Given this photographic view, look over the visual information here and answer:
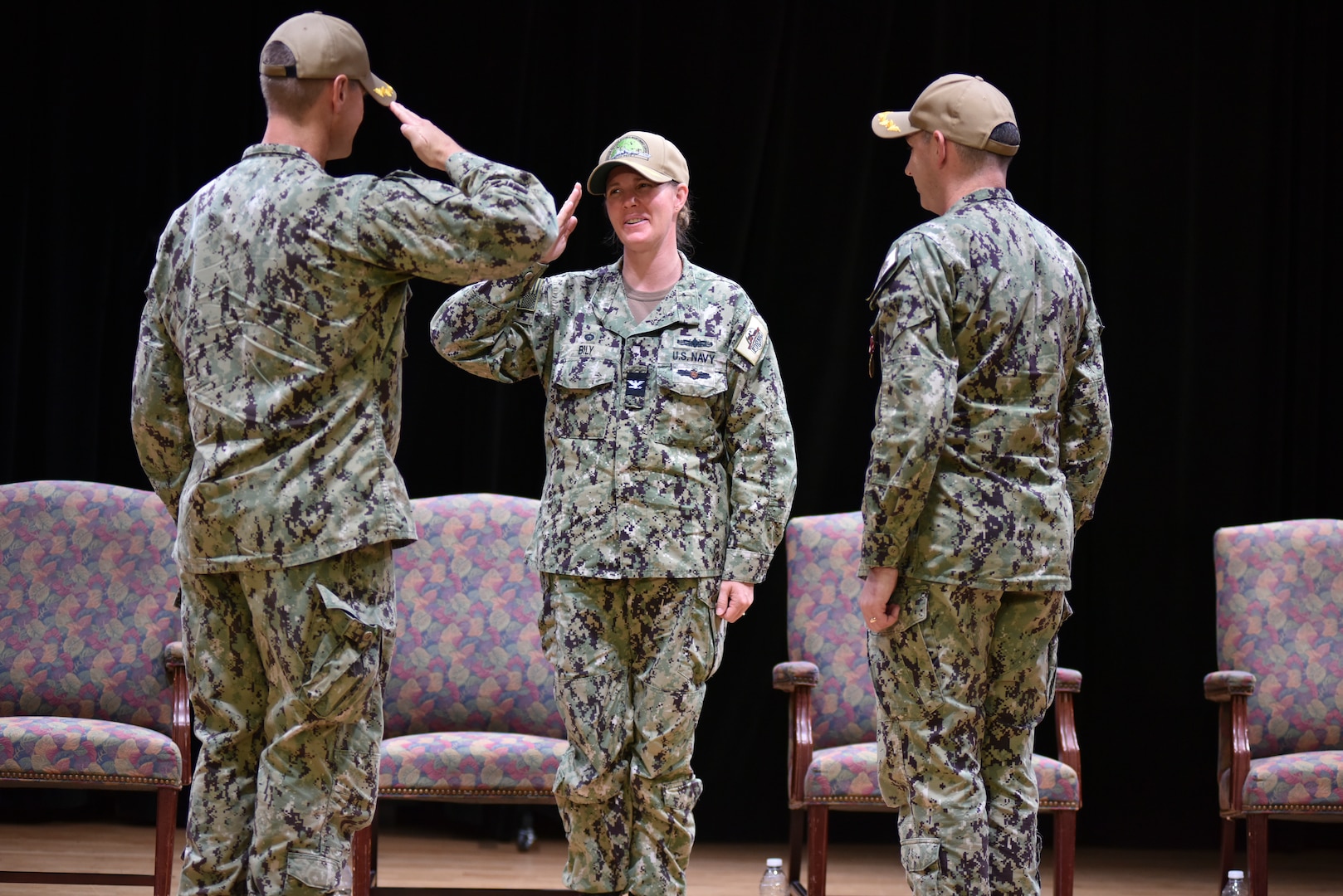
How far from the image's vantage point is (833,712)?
14.0 feet

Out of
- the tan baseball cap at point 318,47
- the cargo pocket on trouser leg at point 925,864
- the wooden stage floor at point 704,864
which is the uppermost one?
the tan baseball cap at point 318,47

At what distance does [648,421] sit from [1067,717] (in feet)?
5.79

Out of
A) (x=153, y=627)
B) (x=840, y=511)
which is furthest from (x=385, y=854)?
(x=840, y=511)

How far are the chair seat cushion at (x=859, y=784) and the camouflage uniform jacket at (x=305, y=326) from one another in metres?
1.82

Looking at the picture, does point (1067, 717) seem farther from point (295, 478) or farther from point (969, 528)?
point (295, 478)

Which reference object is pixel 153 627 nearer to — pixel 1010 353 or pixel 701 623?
pixel 701 623

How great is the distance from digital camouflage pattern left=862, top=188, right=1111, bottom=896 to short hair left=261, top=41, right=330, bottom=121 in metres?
1.06

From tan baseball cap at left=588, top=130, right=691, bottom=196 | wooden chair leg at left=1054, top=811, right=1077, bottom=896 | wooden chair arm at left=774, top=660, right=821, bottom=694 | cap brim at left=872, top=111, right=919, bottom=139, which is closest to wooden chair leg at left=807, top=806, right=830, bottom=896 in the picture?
wooden chair arm at left=774, top=660, right=821, bottom=694

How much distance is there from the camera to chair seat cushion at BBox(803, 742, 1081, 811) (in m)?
3.88

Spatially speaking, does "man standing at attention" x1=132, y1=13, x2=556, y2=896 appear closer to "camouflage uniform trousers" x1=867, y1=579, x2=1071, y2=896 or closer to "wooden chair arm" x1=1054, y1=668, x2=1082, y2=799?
"camouflage uniform trousers" x1=867, y1=579, x2=1071, y2=896

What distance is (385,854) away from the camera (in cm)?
490

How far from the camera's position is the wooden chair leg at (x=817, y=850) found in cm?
380

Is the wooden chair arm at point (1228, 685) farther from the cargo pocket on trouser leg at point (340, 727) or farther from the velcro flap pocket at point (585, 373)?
the cargo pocket on trouser leg at point (340, 727)

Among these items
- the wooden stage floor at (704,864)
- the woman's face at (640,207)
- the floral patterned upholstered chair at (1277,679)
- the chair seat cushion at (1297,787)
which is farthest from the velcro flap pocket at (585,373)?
the chair seat cushion at (1297,787)
